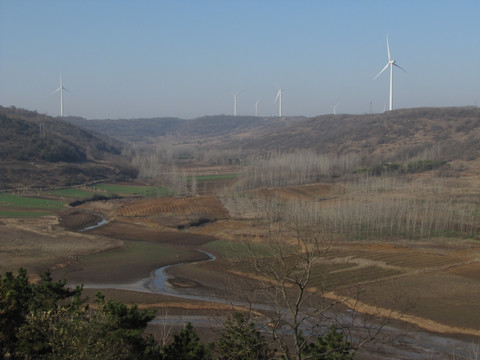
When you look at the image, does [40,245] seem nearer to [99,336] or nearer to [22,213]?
[22,213]

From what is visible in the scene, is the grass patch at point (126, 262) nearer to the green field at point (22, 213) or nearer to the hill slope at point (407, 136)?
the green field at point (22, 213)

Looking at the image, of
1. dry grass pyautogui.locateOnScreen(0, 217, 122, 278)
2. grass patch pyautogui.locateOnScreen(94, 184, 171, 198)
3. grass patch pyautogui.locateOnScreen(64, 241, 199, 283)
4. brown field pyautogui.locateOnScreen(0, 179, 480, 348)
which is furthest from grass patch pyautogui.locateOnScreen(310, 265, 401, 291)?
grass patch pyautogui.locateOnScreen(94, 184, 171, 198)

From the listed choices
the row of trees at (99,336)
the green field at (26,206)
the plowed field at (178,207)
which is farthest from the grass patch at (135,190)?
the row of trees at (99,336)

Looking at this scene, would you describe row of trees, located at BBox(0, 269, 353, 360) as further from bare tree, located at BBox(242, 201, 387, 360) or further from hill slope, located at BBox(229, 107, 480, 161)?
hill slope, located at BBox(229, 107, 480, 161)

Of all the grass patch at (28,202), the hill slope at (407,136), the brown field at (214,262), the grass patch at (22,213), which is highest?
the hill slope at (407,136)

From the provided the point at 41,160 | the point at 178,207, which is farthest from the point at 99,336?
the point at 41,160

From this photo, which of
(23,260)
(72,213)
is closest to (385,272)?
(23,260)
